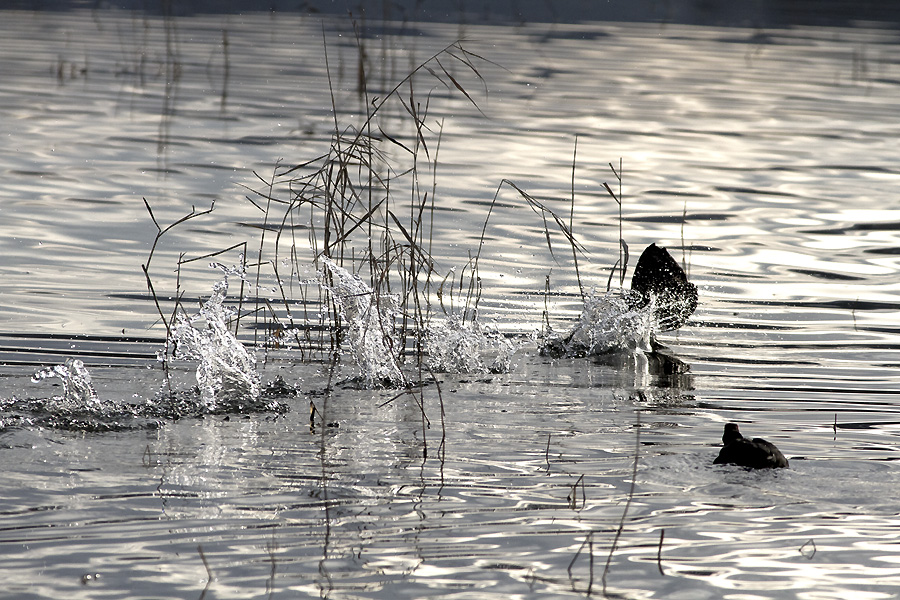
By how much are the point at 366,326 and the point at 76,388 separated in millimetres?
1588

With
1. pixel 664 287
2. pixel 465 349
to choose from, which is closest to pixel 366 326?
pixel 465 349

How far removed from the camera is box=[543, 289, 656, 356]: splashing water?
24.2ft

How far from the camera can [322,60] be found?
24.3 m

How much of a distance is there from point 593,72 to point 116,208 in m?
14.3

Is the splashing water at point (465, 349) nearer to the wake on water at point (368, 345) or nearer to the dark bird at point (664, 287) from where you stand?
the wake on water at point (368, 345)

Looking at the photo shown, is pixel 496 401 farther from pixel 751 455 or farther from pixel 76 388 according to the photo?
pixel 76 388

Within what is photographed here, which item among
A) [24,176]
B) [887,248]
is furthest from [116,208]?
[887,248]

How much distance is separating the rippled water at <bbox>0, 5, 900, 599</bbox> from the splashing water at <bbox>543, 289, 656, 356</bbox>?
0.19 m

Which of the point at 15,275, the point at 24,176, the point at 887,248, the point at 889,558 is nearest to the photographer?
the point at 889,558

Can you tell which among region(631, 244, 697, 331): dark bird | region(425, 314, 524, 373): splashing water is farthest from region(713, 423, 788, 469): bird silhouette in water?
region(631, 244, 697, 331): dark bird

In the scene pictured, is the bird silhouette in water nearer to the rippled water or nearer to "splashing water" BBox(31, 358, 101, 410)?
the rippled water

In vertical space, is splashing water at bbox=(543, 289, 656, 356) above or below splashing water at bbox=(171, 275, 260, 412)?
above

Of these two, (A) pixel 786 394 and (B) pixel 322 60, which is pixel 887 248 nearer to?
(A) pixel 786 394

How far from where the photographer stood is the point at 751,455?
16.4 ft
